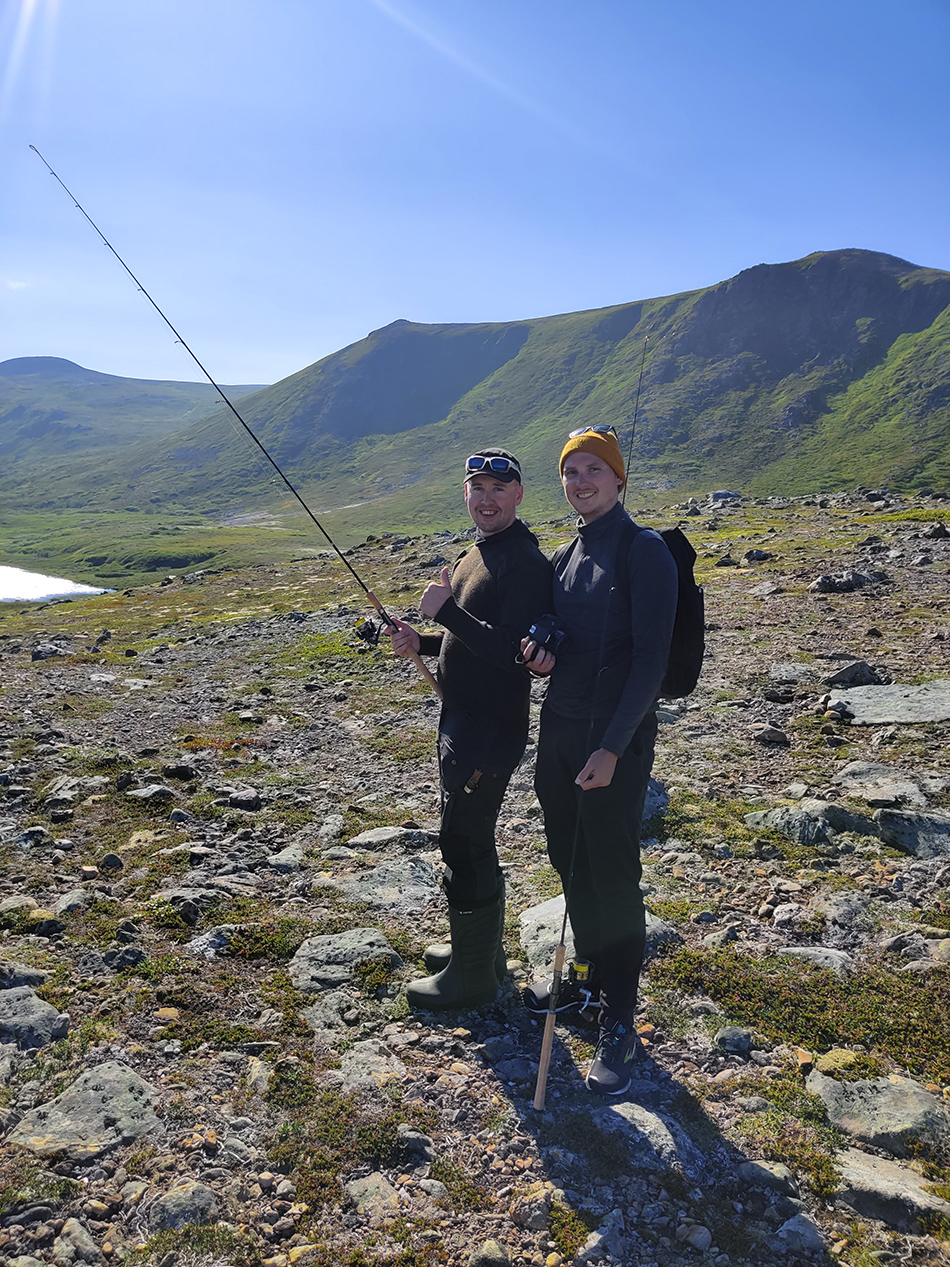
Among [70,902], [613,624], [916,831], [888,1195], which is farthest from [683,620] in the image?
[70,902]

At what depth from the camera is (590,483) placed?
4812mm

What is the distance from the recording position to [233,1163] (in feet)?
13.8

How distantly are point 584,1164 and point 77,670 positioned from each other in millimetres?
22104

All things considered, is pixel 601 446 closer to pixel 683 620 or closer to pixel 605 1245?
pixel 683 620

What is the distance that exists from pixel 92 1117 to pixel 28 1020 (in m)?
1.15

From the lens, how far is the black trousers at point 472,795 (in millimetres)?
5152

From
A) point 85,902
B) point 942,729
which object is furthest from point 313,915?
point 942,729

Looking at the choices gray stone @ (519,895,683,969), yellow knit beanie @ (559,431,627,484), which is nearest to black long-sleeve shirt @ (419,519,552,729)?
yellow knit beanie @ (559,431,627,484)

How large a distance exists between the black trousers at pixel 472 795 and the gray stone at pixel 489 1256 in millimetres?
2085

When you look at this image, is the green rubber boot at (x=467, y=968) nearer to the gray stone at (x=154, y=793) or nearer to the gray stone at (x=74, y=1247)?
the gray stone at (x=74, y=1247)

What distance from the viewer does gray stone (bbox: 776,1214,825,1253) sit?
3658mm

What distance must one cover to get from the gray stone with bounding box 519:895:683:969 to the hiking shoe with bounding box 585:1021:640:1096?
1045 millimetres

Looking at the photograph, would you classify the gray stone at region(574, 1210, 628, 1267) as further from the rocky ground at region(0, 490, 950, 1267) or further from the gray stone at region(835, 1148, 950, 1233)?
the gray stone at region(835, 1148, 950, 1233)

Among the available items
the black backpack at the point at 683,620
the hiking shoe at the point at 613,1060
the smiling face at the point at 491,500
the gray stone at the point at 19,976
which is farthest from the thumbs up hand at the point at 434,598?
the gray stone at the point at 19,976
